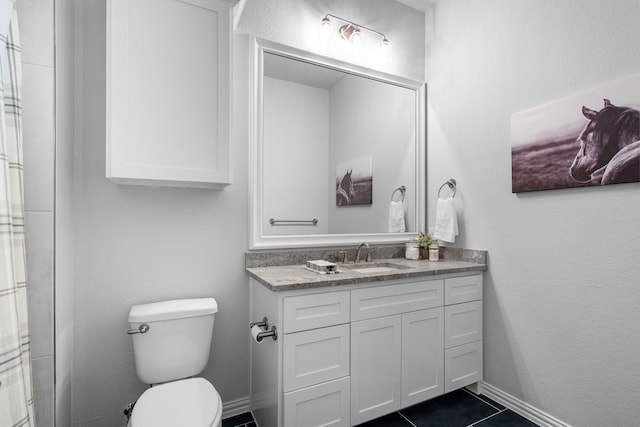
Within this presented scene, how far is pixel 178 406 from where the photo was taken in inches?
49.2

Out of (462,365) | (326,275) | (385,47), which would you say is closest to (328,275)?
(326,275)

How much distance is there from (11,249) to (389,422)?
75.4 inches

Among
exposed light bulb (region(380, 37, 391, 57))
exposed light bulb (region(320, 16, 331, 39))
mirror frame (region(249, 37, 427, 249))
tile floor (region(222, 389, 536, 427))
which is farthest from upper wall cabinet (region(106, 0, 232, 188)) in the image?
tile floor (region(222, 389, 536, 427))

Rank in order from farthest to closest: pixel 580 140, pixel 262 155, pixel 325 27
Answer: pixel 325 27
pixel 262 155
pixel 580 140

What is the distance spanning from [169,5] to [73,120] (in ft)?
2.33

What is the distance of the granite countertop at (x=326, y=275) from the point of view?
4.89 ft

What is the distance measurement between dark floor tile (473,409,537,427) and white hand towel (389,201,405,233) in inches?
50.4

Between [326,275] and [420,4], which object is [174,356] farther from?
[420,4]

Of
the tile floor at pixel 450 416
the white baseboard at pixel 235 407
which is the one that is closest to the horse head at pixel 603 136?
the tile floor at pixel 450 416

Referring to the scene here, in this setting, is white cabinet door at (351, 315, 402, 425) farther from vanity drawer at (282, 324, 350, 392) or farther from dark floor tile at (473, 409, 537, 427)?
dark floor tile at (473, 409, 537, 427)

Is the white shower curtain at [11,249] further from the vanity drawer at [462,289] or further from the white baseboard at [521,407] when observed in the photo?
the white baseboard at [521,407]

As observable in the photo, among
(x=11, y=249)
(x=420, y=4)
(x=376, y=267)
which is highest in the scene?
(x=420, y=4)

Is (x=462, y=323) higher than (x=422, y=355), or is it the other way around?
(x=462, y=323)

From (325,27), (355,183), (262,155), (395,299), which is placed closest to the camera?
(395,299)
